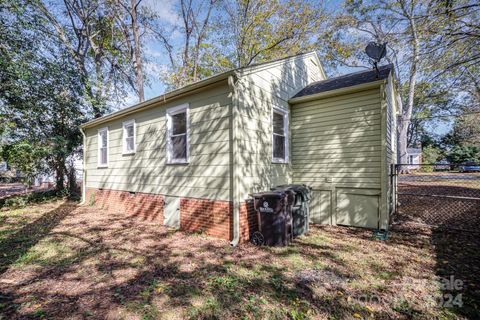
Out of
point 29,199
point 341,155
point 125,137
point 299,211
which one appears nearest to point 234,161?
point 299,211

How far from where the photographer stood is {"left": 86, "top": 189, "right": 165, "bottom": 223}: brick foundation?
6.69m

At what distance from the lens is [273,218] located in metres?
4.69

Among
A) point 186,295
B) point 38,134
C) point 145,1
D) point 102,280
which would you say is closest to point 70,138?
point 38,134

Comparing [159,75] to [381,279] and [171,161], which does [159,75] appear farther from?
[381,279]

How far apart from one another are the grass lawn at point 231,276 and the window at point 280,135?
239 centimetres

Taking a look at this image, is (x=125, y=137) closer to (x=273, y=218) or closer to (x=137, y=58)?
(x=273, y=218)

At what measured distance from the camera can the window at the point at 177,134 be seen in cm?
599

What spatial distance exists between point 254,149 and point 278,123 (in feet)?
5.66

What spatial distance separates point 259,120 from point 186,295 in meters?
4.01

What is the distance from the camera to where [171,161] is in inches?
246

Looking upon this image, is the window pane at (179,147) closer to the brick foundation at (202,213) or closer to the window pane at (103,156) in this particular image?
the brick foundation at (202,213)

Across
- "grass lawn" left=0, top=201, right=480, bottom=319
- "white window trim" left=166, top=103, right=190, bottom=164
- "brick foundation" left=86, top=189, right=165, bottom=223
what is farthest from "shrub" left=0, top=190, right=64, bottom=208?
"white window trim" left=166, top=103, right=190, bottom=164

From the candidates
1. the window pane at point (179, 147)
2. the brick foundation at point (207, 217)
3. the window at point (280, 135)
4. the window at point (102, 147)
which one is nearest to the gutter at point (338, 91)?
the window at point (280, 135)

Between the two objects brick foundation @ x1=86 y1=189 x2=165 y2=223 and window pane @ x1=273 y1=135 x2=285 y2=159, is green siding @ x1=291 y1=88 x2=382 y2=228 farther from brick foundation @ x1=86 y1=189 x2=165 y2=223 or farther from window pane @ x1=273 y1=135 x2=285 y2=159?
brick foundation @ x1=86 y1=189 x2=165 y2=223
